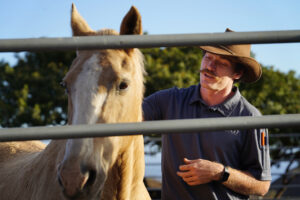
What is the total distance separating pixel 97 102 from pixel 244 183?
4.49 ft

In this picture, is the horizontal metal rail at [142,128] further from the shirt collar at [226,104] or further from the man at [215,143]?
the shirt collar at [226,104]

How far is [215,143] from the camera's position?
8.56 ft

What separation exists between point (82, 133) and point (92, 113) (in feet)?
1.79

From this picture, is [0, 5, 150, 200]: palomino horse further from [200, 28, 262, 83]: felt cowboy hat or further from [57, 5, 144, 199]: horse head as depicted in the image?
[200, 28, 262, 83]: felt cowboy hat

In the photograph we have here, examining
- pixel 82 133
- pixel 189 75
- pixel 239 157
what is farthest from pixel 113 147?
pixel 189 75

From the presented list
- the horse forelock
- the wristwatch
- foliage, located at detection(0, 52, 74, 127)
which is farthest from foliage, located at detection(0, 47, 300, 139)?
the horse forelock

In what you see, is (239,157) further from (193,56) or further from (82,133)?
(193,56)

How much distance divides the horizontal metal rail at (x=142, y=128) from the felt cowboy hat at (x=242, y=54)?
146 centimetres

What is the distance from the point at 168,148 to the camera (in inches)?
110

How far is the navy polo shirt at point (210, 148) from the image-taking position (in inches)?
102

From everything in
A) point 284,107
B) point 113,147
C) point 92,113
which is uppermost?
point 92,113

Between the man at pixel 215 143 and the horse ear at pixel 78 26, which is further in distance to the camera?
the man at pixel 215 143

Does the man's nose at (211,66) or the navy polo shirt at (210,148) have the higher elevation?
the man's nose at (211,66)

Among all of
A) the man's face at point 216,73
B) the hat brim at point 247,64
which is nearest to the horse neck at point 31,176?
the man's face at point 216,73
